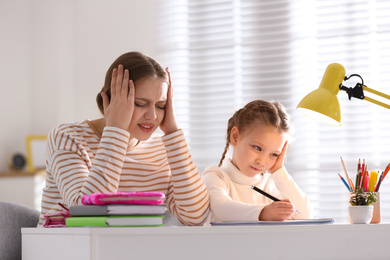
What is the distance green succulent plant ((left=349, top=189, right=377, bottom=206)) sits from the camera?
4.31ft

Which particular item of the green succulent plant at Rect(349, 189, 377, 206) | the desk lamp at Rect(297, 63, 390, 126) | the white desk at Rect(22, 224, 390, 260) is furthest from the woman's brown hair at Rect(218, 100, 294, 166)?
the white desk at Rect(22, 224, 390, 260)

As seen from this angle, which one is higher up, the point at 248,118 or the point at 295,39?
the point at 295,39

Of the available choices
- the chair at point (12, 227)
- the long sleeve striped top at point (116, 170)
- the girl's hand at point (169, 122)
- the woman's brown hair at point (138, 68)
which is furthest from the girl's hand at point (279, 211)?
the chair at point (12, 227)

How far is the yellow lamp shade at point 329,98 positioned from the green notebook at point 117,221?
1.65ft

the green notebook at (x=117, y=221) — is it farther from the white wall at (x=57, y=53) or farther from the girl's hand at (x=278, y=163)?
the white wall at (x=57, y=53)

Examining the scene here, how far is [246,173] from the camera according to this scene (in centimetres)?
164

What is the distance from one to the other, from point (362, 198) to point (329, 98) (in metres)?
A: 0.26

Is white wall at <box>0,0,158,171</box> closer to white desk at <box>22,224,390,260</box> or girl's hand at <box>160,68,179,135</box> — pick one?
girl's hand at <box>160,68,179,135</box>

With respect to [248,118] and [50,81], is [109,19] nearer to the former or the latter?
[50,81]

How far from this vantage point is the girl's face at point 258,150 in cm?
163

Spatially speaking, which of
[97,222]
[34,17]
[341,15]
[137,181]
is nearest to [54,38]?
[34,17]

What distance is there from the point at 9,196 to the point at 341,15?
7.09 feet

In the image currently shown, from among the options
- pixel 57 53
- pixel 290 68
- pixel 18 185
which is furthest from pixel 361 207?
pixel 57 53

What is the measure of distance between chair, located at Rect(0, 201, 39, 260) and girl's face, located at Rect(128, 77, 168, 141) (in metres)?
0.43
